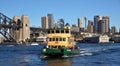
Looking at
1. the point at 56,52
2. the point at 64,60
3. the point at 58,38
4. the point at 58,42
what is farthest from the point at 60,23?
the point at 64,60

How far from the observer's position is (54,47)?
6819 cm

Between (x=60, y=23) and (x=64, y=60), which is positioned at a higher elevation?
(x=60, y=23)

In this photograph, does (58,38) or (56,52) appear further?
(58,38)

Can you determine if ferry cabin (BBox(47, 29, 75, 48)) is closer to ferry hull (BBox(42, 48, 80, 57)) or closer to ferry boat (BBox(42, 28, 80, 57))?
ferry boat (BBox(42, 28, 80, 57))

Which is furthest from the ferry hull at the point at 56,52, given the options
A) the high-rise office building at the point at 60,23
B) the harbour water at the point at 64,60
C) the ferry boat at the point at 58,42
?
the high-rise office building at the point at 60,23

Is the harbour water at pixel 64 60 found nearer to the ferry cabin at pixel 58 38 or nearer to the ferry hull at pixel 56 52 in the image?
the ferry hull at pixel 56 52

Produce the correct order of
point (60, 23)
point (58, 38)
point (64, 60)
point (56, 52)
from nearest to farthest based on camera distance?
1. point (64, 60)
2. point (56, 52)
3. point (58, 38)
4. point (60, 23)

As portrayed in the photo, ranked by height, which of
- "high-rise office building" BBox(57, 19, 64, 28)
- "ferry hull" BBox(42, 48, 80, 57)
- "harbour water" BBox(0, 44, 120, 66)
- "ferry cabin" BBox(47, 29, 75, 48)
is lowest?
"harbour water" BBox(0, 44, 120, 66)

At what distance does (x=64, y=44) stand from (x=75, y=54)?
18.2ft

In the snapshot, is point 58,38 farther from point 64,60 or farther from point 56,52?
point 64,60

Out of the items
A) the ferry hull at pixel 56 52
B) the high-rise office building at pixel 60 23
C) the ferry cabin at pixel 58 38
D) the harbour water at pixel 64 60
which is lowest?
the harbour water at pixel 64 60

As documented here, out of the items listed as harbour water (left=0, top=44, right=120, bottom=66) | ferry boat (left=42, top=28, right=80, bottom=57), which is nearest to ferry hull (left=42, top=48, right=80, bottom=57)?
ferry boat (left=42, top=28, right=80, bottom=57)

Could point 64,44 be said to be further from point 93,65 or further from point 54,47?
point 93,65

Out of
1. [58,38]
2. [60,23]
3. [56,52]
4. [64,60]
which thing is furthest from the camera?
[60,23]
